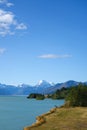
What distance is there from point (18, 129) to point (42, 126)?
9667 mm

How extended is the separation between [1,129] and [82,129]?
918 inches

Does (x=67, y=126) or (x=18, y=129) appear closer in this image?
(x=67, y=126)

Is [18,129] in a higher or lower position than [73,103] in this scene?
lower

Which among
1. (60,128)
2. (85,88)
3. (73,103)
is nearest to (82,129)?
(60,128)

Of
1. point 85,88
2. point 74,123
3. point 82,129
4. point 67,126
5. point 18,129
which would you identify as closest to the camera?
point 82,129

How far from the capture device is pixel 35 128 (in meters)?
64.8

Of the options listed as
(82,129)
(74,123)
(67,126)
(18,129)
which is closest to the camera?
(82,129)

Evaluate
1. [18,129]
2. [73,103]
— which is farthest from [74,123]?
[73,103]

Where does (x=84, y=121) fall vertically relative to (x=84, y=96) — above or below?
below

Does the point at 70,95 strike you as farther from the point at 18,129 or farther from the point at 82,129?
the point at 82,129

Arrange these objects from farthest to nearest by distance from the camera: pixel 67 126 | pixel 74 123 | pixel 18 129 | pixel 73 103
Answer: pixel 73 103, pixel 18 129, pixel 74 123, pixel 67 126

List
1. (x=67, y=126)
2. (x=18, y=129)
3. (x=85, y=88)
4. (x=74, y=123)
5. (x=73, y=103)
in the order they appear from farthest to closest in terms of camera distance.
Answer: (x=85, y=88), (x=73, y=103), (x=18, y=129), (x=74, y=123), (x=67, y=126)

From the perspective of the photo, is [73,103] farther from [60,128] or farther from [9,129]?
[60,128]

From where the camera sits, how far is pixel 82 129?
6034cm
